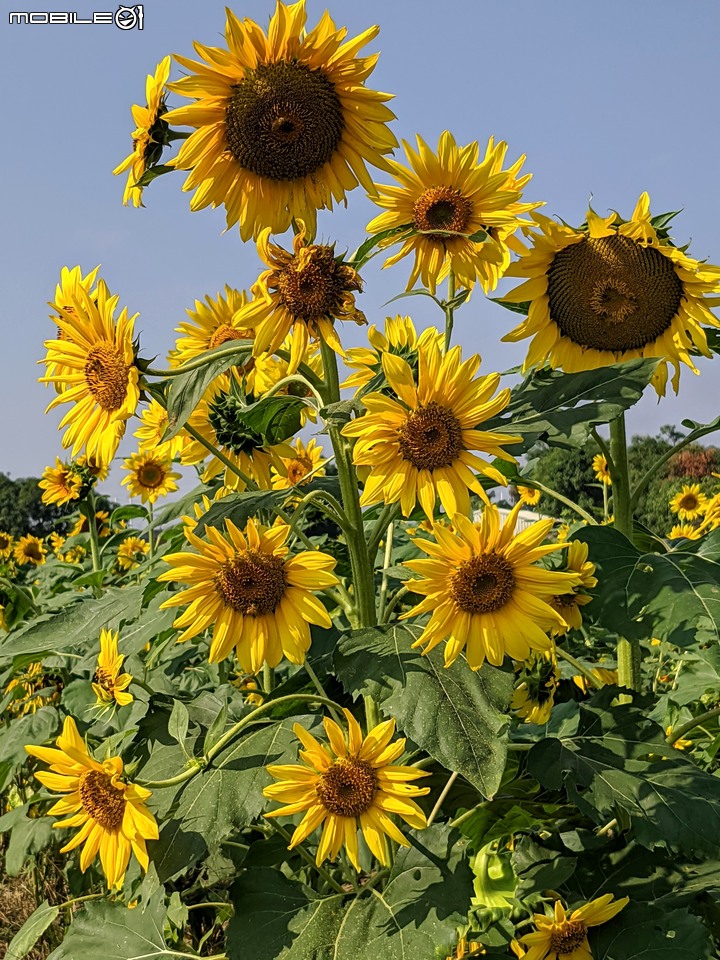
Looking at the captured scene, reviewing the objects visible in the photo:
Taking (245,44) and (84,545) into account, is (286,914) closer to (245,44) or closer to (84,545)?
(245,44)

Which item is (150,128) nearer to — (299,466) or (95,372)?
(95,372)

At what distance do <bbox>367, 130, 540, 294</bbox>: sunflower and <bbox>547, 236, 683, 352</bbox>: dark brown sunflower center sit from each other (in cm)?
14

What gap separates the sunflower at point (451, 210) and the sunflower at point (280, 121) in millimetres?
202

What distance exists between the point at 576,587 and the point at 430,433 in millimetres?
754

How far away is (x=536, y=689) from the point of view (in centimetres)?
219

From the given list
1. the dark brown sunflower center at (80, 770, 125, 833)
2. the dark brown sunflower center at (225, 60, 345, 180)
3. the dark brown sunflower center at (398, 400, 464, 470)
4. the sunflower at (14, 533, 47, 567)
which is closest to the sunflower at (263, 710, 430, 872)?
the dark brown sunflower center at (80, 770, 125, 833)

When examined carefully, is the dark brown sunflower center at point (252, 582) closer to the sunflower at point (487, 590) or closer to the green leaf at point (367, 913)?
the sunflower at point (487, 590)

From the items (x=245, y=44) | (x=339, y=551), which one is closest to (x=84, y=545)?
(x=339, y=551)

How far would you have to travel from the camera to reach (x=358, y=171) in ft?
5.82

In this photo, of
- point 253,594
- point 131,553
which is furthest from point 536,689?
point 131,553

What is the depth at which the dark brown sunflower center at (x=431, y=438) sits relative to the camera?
63.3 inches

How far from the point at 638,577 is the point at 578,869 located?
70cm

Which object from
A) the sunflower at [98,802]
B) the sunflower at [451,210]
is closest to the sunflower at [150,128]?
the sunflower at [451,210]

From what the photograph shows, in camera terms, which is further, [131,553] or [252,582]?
[131,553]
